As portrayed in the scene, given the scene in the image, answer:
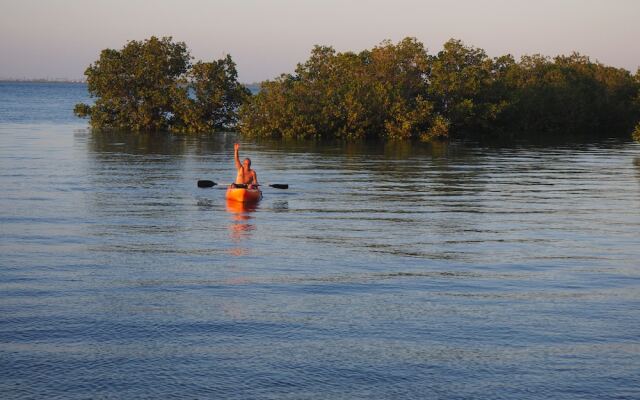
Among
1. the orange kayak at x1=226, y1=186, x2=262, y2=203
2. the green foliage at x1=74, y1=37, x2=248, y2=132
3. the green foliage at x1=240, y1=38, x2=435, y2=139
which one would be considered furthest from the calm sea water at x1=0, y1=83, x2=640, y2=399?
the green foliage at x1=74, y1=37, x2=248, y2=132

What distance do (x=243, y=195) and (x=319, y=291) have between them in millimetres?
11852

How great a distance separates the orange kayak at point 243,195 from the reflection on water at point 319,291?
30 centimetres

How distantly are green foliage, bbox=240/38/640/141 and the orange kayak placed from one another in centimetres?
3262

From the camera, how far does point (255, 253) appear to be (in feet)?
59.1

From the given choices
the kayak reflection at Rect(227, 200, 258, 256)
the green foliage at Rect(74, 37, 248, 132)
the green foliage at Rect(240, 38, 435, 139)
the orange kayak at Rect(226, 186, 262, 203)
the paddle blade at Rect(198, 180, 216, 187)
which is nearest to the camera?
the kayak reflection at Rect(227, 200, 258, 256)

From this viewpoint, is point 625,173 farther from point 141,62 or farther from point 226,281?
point 141,62

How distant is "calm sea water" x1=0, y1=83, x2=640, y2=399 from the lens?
33.4 ft

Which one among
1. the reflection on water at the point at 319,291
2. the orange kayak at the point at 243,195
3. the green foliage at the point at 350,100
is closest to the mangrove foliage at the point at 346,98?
the green foliage at the point at 350,100

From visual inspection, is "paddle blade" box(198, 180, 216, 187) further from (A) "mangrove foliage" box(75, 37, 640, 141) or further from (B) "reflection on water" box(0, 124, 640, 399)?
(A) "mangrove foliage" box(75, 37, 640, 141)

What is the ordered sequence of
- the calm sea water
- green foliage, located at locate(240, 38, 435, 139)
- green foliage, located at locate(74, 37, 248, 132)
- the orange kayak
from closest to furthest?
the calm sea water < the orange kayak < green foliage, located at locate(240, 38, 435, 139) < green foliage, located at locate(74, 37, 248, 132)

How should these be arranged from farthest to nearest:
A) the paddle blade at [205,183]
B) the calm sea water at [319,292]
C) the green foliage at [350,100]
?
the green foliage at [350,100]
the paddle blade at [205,183]
the calm sea water at [319,292]

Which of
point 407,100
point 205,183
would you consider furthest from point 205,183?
point 407,100

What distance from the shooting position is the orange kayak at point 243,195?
25.9 m

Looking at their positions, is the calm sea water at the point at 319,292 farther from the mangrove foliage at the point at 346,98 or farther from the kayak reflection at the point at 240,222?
the mangrove foliage at the point at 346,98
